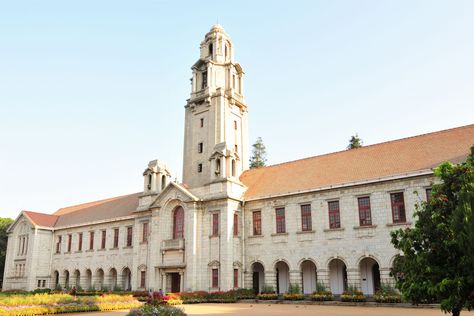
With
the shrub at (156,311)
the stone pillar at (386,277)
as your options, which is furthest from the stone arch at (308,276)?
the shrub at (156,311)

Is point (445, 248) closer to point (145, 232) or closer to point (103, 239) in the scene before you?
point (145, 232)

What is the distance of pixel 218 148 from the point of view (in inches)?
1497

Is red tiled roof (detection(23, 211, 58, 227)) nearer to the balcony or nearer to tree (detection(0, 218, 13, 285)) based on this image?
tree (detection(0, 218, 13, 285))

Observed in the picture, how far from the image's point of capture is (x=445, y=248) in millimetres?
14086

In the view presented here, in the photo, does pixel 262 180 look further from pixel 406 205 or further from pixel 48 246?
pixel 48 246

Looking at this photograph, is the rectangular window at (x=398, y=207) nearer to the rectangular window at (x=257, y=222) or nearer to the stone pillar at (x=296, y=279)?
the stone pillar at (x=296, y=279)

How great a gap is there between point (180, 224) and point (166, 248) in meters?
2.45

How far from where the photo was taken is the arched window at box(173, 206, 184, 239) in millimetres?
38406

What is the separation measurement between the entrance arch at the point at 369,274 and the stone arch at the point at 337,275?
56.9 inches

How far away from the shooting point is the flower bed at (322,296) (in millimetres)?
29328

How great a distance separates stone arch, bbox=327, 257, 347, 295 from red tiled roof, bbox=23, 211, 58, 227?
37.6m

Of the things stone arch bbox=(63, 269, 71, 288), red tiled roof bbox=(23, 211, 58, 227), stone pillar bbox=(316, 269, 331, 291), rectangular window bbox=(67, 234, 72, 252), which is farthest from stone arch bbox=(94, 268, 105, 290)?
stone pillar bbox=(316, 269, 331, 291)

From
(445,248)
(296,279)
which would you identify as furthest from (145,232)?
(445,248)

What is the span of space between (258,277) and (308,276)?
198 inches
